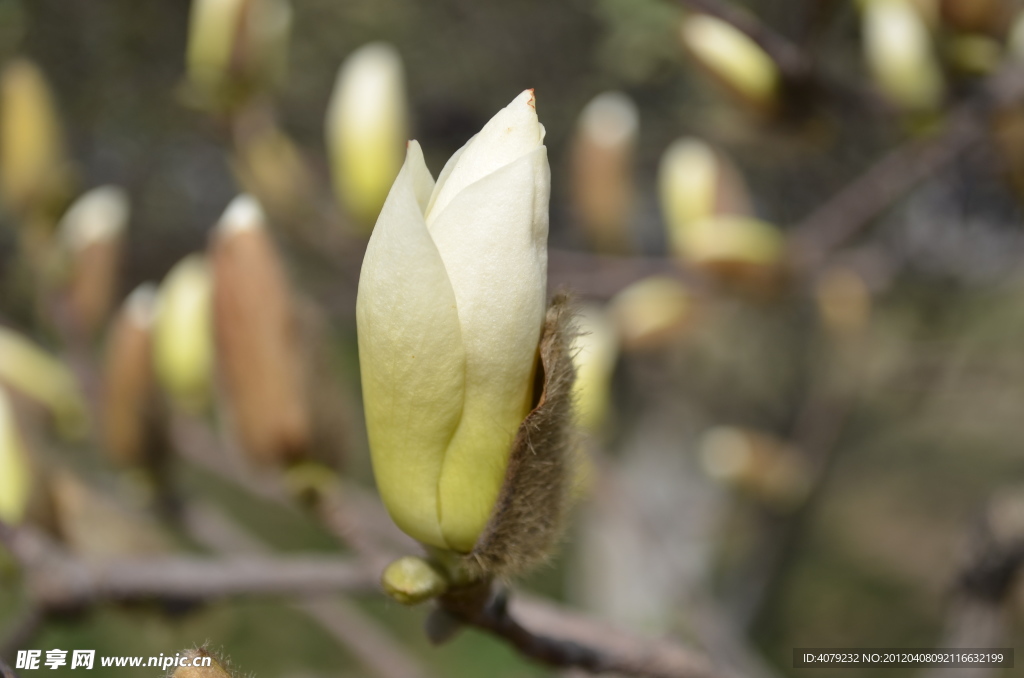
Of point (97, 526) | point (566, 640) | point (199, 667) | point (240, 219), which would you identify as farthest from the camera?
point (97, 526)

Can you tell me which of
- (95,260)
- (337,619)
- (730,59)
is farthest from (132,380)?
(730,59)

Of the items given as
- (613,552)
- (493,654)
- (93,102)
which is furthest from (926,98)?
(493,654)

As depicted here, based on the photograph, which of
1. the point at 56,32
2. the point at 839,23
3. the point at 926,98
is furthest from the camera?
the point at 56,32

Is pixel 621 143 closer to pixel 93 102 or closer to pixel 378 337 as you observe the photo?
pixel 378 337

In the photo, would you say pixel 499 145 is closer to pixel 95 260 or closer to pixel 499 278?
pixel 499 278

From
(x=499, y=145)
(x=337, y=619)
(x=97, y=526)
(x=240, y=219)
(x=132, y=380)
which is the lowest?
(x=337, y=619)
